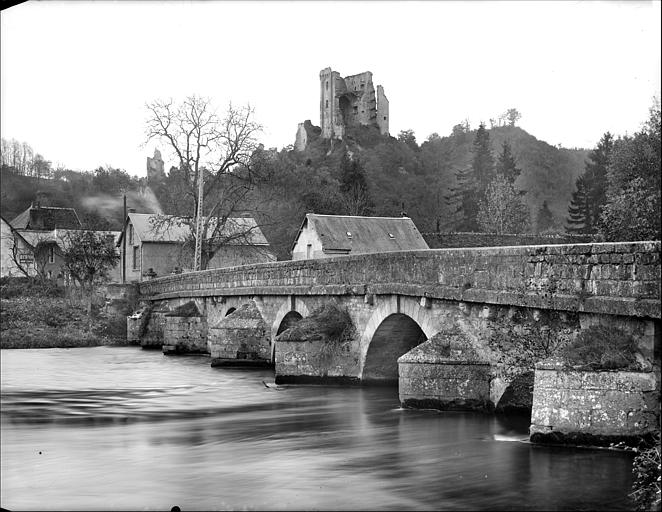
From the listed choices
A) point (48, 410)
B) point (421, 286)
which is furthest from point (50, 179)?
point (421, 286)

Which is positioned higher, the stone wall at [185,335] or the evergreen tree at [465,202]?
the evergreen tree at [465,202]

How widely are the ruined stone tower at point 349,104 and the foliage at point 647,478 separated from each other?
81.5 metres

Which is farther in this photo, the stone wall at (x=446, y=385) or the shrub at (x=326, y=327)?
the shrub at (x=326, y=327)

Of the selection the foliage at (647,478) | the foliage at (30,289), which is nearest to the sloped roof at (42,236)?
the foliage at (30,289)

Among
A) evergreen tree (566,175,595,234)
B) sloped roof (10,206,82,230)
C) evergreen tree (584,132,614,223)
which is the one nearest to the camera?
sloped roof (10,206,82,230)

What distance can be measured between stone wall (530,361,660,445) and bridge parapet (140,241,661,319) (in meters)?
0.69

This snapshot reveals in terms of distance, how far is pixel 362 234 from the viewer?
36.3m

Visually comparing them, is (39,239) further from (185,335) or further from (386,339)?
(386,339)

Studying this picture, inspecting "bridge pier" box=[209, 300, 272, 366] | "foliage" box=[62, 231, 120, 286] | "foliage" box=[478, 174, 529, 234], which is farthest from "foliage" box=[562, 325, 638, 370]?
"foliage" box=[478, 174, 529, 234]

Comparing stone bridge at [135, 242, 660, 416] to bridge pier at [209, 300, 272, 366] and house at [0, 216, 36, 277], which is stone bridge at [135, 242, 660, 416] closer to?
bridge pier at [209, 300, 272, 366]

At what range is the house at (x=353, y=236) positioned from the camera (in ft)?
117

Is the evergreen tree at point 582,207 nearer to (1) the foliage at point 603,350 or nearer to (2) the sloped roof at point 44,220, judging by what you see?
(2) the sloped roof at point 44,220

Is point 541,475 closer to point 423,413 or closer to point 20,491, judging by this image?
point 423,413

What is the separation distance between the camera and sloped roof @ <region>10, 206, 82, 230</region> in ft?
159
